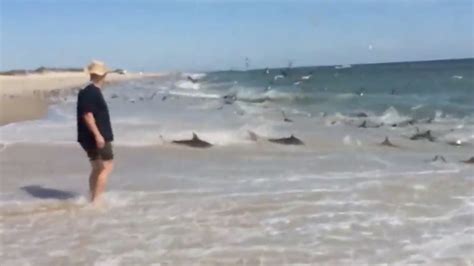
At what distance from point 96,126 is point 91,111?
0.55ft

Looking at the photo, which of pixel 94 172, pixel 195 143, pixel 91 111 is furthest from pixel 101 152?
pixel 195 143

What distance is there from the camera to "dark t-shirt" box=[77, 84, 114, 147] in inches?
335

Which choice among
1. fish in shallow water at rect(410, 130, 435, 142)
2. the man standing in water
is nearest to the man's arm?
the man standing in water

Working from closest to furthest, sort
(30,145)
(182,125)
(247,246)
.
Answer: (247,246), (30,145), (182,125)

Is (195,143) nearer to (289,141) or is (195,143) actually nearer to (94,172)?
(289,141)

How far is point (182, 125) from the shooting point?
1936 centimetres

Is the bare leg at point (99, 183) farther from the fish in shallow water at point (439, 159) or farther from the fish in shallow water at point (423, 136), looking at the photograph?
the fish in shallow water at point (423, 136)

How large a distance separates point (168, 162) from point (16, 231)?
15.7 ft

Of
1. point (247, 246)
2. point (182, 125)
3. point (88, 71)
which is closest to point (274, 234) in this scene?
point (247, 246)

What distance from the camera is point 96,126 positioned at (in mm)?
8555

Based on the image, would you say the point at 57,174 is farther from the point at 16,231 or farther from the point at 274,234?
the point at 274,234

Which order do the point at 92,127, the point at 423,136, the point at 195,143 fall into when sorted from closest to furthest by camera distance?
the point at 92,127 < the point at 195,143 < the point at 423,136

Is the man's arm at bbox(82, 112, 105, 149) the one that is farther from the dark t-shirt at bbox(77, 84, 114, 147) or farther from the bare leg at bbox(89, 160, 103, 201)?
the bare leg at bbox(89, 160, 103, 201)

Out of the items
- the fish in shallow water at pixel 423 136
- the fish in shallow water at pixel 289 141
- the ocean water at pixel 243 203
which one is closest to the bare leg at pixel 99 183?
the ocean water at pixel 243 203
